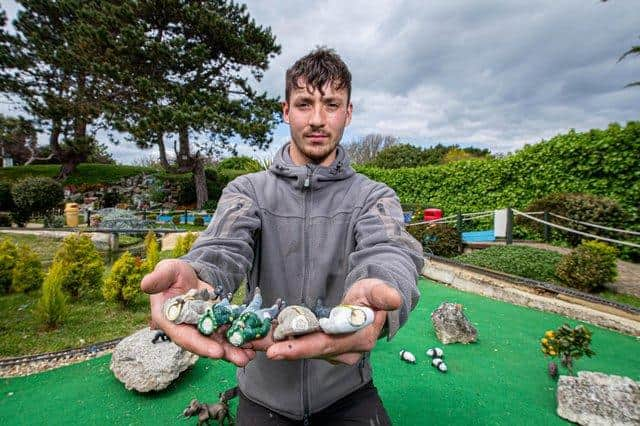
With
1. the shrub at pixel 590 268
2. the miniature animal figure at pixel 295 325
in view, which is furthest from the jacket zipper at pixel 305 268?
the shrub at pixel 590 268

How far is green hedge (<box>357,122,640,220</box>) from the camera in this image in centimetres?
972

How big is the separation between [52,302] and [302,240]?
5.44 meters

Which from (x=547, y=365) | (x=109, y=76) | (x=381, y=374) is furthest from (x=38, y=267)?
(x=109, y=76)

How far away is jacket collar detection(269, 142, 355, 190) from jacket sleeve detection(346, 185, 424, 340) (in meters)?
0.23

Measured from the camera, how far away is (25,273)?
6645mm

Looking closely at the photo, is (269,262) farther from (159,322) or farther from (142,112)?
(142,112)

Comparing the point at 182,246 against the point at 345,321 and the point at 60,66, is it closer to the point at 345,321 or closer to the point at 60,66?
the point at 345,321

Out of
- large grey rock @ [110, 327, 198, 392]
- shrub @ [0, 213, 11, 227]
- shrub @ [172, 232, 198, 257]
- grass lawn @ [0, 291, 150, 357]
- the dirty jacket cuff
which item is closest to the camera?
the dirty jacket cuff

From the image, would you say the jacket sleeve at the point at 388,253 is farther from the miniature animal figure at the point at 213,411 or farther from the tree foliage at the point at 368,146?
the tree foliage at the point at 368,146

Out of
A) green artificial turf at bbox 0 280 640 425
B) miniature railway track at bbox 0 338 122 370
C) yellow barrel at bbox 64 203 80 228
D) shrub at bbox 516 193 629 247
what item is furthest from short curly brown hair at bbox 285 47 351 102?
yellow barrel at bbox 64 203 80 228

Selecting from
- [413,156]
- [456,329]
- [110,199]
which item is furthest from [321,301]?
[413,156]

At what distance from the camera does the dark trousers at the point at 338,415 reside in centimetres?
181

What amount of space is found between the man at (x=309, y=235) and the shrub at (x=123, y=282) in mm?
5023

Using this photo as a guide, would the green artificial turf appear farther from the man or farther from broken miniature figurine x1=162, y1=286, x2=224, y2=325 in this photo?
broken miniature figurine x1=162, y1=286, x2=224, y2=325
